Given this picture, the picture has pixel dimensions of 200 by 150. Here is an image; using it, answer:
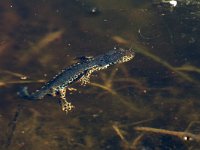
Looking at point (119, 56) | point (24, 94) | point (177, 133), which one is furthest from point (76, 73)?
point (177, 133)

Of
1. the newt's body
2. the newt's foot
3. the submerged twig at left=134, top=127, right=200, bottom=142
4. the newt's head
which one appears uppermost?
the newt's head

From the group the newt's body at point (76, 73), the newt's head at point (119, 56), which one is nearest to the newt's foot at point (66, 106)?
the newt's body at point (76, 73)

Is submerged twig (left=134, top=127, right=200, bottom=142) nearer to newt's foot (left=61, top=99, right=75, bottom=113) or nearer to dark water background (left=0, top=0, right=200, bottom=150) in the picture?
dark water background (left=0, top=0, right=200, bottom=150)

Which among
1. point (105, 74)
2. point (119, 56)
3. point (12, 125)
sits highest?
point (119, 56)

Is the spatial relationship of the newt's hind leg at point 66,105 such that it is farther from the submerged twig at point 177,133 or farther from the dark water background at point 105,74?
the submerged twig at point 177,133

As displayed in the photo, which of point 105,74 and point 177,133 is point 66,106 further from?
point 177,133

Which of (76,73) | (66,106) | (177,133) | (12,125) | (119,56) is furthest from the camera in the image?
(119,56)

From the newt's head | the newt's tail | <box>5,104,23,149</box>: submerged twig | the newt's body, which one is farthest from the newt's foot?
the newt's head

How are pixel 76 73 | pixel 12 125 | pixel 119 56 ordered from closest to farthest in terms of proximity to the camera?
pixel 12 125 → pixel 76 73 → pixel 119 56
